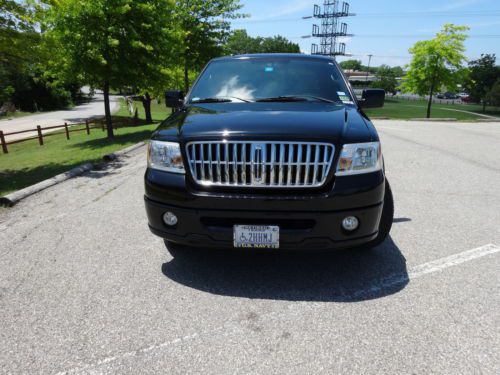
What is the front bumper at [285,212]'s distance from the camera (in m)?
2.71

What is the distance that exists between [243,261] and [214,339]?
44.5 inches

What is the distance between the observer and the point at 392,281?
313 cm

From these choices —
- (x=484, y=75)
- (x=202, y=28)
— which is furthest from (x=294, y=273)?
(x=484, y=75)

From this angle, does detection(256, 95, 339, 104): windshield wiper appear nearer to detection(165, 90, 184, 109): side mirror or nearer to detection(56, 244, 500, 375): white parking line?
detection(165, 90, 184, 109): side mirror

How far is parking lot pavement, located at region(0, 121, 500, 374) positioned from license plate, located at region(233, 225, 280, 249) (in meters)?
0.44

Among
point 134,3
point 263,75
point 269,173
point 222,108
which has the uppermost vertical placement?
point 134,3

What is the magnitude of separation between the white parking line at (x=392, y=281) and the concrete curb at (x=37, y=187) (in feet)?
13.7

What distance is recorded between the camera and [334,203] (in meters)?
2.70

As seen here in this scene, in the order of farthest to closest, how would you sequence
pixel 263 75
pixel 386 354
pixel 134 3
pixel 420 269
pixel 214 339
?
pixel 134 3 → pixel 263 75 → pixel 420 269 → pixel 214 339 → pixel 386 354

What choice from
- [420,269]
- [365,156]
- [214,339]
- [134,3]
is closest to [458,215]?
[420,269]

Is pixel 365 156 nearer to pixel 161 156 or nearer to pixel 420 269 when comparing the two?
pixel 420 269

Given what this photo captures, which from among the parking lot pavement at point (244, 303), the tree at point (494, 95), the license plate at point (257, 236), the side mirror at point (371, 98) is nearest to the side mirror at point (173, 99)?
the parking lot pavement at point (244, 303)

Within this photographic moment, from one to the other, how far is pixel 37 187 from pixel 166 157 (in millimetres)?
4308

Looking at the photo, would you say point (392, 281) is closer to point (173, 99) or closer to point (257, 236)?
point (257, 236)
